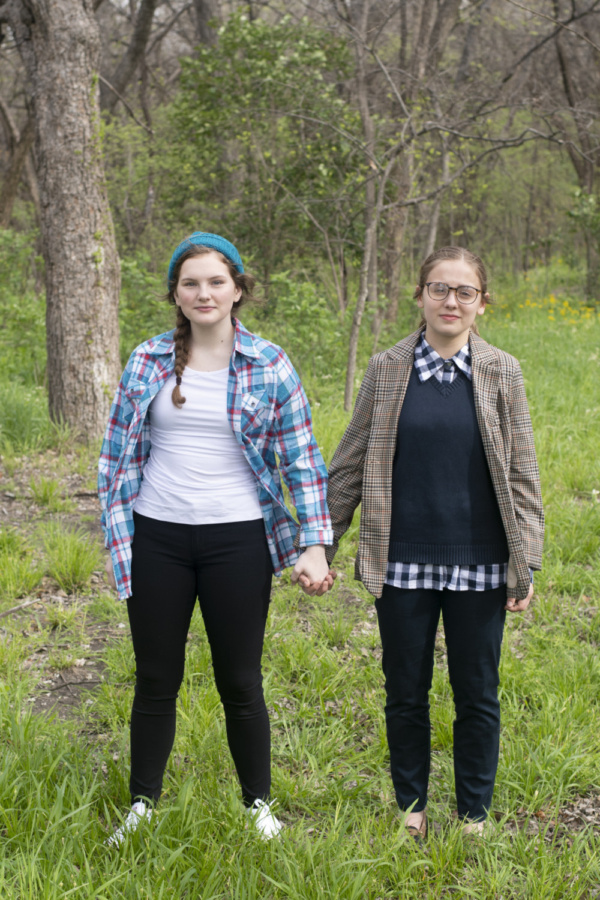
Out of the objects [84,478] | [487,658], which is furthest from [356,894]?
[84,478]

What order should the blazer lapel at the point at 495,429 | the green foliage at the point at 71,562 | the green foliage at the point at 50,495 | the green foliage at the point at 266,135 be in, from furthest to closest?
the green foliage at the point at 266,135, the green foliage at the point at 50,495, the green foliage at the point at 71,562, the blazer lapel at the point at 495,429

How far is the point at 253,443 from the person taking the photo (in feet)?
7.09

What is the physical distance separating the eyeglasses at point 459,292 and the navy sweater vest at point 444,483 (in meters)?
0.20

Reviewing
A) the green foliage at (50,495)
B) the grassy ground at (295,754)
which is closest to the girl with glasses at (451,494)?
the grassy ground at (295,754)

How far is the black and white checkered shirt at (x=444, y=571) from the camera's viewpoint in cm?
214

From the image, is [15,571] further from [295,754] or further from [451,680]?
[451,680]

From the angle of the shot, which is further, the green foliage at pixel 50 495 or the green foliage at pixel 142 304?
the green foliage at pixel 142 304

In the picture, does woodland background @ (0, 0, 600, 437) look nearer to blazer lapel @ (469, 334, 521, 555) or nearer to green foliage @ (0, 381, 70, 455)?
green foliage @ (0, 381, 70, 455)

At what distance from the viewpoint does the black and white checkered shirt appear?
214 cm

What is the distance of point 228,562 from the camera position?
2.11 metres

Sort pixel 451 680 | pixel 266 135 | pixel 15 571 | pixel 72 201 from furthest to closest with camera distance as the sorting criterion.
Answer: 1. pixel 266 135
2. pixel 72 201
3. pixel 15 571
4. pixel 451 680

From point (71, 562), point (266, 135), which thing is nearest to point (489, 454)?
point (71, 562)

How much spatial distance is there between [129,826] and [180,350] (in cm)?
129

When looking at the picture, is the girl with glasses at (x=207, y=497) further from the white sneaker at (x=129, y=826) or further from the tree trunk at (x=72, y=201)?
the tree trunk at (x=72, y=201)
